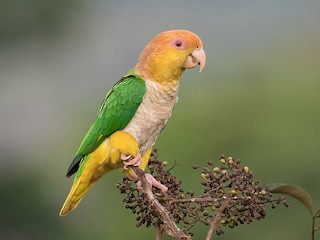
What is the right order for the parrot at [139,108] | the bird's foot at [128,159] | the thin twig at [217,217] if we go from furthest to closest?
the parrot at [139,108], the bird's foot at [128,159], the thin twig at [217,217]

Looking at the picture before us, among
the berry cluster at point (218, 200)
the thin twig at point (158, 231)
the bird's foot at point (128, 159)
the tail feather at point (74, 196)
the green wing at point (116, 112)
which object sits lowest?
the thin twig at point (158, 231)

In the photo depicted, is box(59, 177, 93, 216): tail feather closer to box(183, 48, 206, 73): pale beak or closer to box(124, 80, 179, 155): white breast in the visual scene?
box(124, 80, 179, 155): white breast

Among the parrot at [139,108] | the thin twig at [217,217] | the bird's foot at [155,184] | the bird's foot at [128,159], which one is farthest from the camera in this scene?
the parrot at [139,108]

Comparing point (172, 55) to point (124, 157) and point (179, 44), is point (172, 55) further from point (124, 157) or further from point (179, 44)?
point (124, 157)

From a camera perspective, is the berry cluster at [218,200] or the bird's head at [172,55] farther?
the bird's head at [172,55]

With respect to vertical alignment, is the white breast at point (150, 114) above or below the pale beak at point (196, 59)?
below

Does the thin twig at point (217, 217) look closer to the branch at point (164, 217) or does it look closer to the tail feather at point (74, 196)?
the branch at point (164, 217)

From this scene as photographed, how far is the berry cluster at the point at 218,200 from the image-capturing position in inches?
64.7

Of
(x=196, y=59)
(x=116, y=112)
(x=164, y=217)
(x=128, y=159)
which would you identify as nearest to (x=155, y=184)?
(x=164, y=217)

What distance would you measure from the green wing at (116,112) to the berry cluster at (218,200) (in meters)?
0.67

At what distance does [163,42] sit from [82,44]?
16852mm

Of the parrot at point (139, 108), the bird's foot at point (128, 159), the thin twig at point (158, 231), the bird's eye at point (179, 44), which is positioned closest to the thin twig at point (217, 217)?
the thin twig at point (158, 231)

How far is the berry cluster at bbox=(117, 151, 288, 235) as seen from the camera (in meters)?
1.64

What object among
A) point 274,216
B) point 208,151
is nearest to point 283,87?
point 208,151
